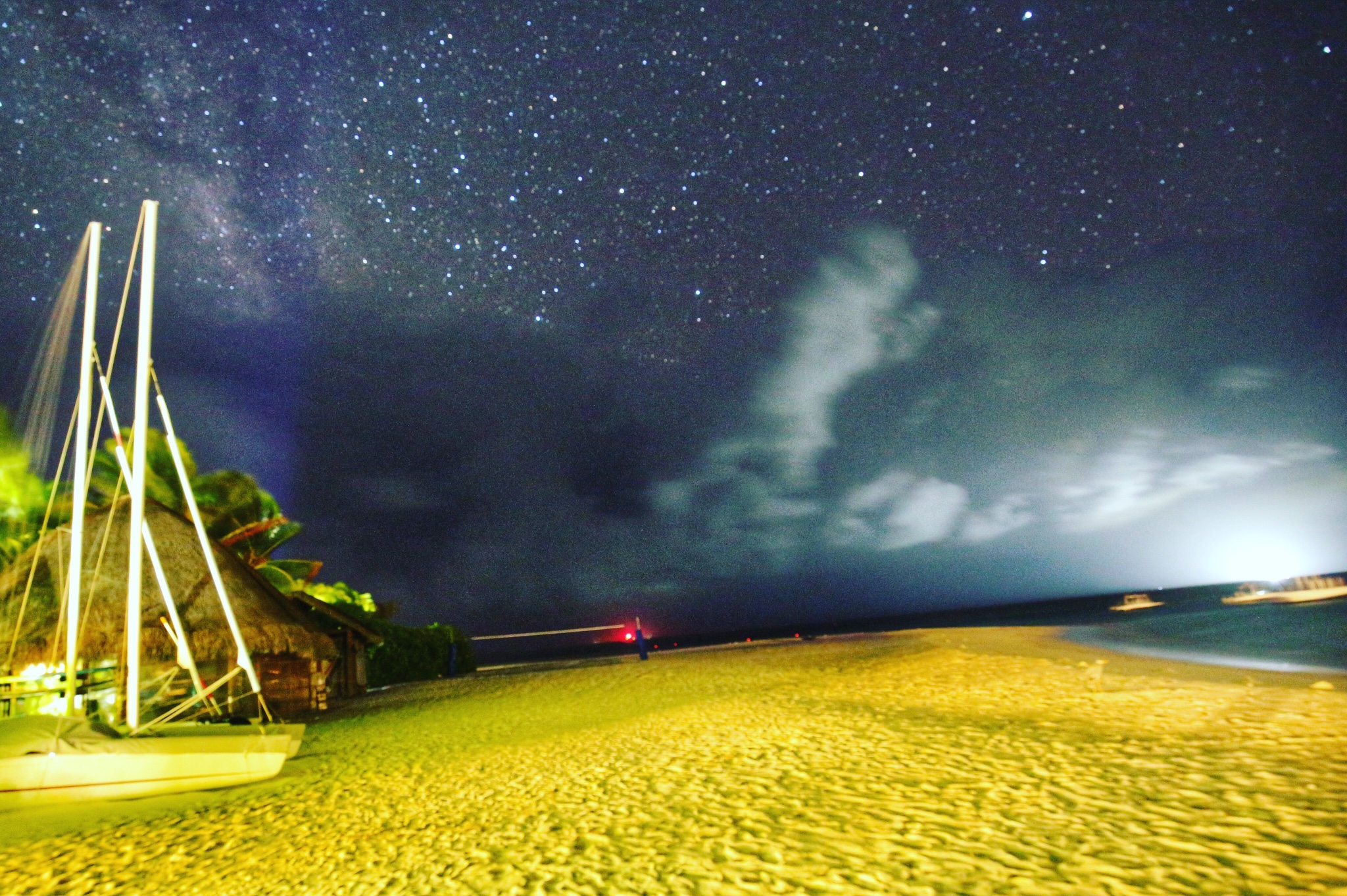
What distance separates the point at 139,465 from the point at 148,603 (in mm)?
5197

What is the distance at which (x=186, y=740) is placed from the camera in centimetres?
709

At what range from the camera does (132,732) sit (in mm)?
7035

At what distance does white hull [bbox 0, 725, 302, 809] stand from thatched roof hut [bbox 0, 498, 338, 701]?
16.7ft

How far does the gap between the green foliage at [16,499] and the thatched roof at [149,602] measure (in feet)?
27.4

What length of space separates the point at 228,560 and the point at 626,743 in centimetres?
990

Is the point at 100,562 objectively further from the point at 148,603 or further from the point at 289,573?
the point at 289,573

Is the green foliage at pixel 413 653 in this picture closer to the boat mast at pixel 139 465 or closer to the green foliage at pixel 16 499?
the green foliage at pixel 16 499

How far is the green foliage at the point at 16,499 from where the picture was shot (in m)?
18.2

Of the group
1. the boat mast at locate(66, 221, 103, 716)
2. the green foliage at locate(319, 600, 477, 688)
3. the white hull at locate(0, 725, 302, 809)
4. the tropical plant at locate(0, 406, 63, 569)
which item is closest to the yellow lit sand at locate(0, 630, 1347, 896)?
the white hull at locate(0, 725, 302, 809)

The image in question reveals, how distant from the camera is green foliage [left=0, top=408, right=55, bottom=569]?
1820 cm

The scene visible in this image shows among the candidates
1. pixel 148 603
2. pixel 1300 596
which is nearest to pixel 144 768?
pixel 148 603

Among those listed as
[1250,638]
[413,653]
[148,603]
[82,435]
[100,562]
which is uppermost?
[82,435]

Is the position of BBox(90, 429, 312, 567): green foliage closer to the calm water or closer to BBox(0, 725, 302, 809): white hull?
BBox(0, 725, 302, 809): white hull

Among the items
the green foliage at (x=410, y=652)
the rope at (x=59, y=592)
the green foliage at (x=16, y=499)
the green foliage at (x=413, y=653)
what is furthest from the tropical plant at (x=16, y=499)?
the green foliage at (x=413, y=653)
